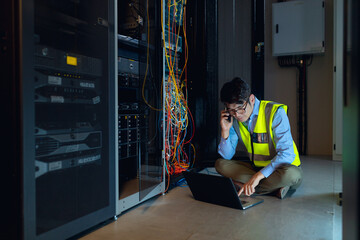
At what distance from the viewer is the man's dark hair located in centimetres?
194

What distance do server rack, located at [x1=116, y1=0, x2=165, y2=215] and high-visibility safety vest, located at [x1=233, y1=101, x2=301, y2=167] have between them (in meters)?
0.65

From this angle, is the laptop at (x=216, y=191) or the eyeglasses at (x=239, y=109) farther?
the eyeglasses at (x=239, y=109)

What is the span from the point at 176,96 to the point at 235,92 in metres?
0.88

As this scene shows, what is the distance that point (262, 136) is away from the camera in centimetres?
217

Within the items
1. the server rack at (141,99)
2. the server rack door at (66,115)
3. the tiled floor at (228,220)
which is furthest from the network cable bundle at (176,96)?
the server rack door at (66,115)

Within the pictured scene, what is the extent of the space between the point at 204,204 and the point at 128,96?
3.32 feet

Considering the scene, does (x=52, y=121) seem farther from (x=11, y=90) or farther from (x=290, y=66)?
(x=290, y=66)

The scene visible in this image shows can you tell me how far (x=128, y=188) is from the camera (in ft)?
6.73

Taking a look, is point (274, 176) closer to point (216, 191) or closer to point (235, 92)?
point (216, 191)

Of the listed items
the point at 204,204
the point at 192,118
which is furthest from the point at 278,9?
the point at 204,204

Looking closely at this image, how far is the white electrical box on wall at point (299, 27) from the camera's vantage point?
392cm

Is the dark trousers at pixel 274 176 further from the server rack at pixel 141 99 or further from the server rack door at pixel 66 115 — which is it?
the server rack door at pixel 66 115

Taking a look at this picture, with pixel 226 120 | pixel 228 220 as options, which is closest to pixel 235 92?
pixel 226 120

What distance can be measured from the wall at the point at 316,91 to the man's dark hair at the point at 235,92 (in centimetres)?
257
